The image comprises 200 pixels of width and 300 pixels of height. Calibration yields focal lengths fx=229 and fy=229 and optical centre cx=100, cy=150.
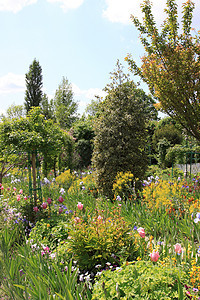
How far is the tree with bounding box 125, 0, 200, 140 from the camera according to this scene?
17.3 feet

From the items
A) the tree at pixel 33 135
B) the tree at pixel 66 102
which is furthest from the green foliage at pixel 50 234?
the tree at pixel 66 102

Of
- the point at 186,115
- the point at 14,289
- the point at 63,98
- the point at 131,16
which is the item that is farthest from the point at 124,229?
the point at 63,98

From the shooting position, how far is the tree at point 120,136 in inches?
210

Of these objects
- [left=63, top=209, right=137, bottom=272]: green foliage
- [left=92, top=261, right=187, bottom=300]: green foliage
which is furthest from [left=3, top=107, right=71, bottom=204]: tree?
[left=92, top=261, right=187, bottom=300]: green foliage

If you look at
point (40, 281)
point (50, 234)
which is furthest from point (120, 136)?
point (40, 281)

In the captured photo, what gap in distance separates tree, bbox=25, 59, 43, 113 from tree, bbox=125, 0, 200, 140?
2504cm

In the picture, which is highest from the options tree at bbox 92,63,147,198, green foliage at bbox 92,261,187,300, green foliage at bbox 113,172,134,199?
tree at bbox 92,63,147,198

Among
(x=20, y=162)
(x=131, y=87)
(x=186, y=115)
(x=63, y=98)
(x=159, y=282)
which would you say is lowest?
(x=159, y=282)

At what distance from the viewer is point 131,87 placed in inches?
227

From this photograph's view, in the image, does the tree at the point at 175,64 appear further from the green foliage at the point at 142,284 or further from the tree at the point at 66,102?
the tree at the point at 66,102

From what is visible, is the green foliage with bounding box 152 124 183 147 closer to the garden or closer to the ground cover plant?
the garden

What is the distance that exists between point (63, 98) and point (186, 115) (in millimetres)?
25225

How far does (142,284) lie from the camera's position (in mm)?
1782

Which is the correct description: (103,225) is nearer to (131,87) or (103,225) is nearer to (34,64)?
(131,87)
